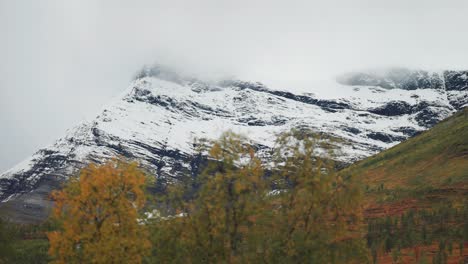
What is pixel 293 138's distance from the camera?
32.7 metres

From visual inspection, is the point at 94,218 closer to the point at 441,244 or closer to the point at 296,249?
the point at 296,249

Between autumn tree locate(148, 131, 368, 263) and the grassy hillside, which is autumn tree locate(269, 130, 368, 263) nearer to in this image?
autumn tree locate(148, 131, 368, 263)

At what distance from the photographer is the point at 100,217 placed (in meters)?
36.8

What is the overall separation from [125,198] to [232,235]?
30.0ft

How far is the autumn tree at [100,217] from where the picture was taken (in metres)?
35.9

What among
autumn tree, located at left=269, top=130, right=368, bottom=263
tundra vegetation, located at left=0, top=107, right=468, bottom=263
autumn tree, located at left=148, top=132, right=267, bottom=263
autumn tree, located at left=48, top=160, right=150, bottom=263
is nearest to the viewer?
autumn tree, located at left=269, top=130, right=368, bottom=263

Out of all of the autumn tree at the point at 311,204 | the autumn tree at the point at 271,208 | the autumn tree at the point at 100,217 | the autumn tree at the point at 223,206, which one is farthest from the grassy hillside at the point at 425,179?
the autumn tree at the point at 223,206

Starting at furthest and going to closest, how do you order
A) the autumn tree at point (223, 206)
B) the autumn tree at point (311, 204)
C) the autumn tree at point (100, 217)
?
the autumn tree at point (100, 217)
the autumn tree at point (223, 206)
the autumn tree at point (311, 204)

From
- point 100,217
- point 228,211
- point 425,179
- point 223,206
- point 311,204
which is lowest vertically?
point 425,179

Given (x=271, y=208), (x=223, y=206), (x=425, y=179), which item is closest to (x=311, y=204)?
(x=271, y=208)

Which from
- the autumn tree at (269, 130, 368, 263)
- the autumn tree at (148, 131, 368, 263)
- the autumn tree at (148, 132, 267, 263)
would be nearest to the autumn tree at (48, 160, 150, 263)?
the autumn tree at (148, 132, 267, 263)

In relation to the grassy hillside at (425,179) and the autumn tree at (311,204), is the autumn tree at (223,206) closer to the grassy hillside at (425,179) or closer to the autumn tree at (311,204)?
the autumn tree at (311,204)

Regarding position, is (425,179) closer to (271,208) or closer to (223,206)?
(271,208)

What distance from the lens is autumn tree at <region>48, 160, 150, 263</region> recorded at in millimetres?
35938
